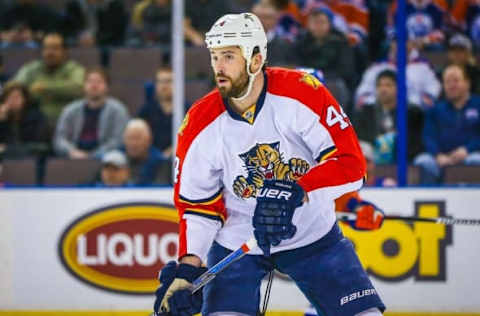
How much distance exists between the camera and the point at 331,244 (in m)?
3.34

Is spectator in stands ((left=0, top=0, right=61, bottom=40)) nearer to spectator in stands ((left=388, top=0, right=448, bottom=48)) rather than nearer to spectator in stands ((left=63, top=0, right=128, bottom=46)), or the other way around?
spectator in stands ((left=63, top=0, right=128, bottom=46))

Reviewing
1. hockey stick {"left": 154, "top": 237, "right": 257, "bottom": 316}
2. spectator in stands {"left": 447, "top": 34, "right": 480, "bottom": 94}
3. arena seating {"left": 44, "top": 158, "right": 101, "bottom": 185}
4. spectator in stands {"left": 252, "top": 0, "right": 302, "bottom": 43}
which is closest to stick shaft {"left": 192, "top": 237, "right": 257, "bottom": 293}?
hockey stick {"left": 154, "top": 237, "right": 257, "bottom": 316}

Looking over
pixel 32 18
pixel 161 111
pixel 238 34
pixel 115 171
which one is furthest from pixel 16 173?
pixel 238 34

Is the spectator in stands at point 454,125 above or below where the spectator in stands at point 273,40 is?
below

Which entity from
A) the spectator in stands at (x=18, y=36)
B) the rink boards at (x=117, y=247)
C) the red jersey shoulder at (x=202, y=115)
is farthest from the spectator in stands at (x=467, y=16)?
the red jersey shoulder at (x=202, y=115)

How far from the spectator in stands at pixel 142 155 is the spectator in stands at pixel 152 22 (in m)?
1.23

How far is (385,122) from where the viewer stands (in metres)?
5.70

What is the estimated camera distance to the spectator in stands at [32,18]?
24.8 ft

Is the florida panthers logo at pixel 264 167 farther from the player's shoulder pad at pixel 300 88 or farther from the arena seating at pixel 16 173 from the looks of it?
the arena seating at pixel 16 173

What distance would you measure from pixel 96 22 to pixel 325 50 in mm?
2030

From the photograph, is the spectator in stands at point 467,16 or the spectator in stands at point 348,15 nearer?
the spectator in stands at point 348,15

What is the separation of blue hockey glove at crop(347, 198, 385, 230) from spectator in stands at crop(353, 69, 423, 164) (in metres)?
1.44

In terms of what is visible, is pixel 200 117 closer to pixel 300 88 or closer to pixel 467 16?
pixel 300 88

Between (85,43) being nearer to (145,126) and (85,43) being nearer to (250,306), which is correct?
(145,126)
